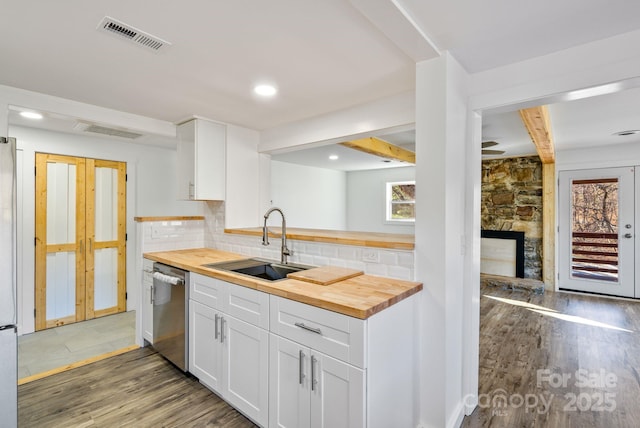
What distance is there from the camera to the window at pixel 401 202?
6.97m

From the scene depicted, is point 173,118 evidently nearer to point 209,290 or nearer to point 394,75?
point 209,290

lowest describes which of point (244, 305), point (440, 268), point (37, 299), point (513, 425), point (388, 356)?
point (513, 425)

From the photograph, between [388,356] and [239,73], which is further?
[239,73]

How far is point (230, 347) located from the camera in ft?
6.90

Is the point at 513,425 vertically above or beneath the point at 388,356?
beneath

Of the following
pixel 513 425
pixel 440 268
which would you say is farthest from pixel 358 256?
pixel 513 425

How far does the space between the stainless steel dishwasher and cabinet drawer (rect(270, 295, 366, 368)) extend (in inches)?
41.8

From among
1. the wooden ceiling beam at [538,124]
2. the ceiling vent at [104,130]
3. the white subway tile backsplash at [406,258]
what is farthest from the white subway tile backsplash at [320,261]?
the ceiling vent at [104,130]

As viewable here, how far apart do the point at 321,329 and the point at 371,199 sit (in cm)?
612

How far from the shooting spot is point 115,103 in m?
Answer: 2.76

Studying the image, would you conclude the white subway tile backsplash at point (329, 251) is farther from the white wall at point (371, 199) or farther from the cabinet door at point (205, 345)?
the white wall at point (371, 199)

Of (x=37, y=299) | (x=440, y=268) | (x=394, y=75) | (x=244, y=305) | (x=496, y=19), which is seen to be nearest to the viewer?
(x=496, y=19)

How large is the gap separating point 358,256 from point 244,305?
83 centimetres

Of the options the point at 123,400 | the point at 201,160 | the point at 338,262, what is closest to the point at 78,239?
the point at 201,160
